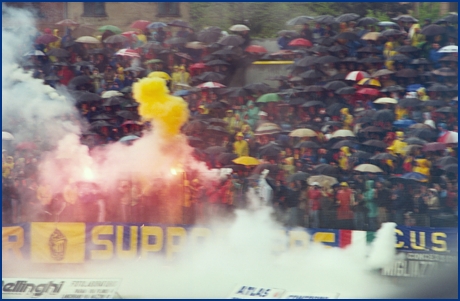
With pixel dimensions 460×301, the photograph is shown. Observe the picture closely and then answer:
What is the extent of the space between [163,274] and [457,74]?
605cm

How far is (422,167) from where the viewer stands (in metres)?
11.6

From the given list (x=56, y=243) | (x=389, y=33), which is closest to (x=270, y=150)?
(x=389, y=33)

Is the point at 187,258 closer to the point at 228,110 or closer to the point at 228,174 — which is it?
the point at 228,174

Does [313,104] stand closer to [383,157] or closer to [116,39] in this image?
[383,157]

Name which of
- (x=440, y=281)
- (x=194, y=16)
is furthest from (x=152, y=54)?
(x=440, y=281)

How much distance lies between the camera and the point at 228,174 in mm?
11898

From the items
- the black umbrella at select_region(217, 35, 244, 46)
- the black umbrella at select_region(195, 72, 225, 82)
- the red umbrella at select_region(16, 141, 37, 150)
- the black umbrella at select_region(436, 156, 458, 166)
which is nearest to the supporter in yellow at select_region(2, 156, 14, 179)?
the red umbrella at select_region(16, 141, 37, 150)

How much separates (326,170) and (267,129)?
1.59m

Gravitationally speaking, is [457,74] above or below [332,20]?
below

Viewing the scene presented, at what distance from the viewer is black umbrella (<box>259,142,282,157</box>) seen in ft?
40.1

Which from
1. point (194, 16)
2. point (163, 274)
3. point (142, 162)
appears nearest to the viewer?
point (163, 274)

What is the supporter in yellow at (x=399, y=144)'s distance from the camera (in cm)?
1203

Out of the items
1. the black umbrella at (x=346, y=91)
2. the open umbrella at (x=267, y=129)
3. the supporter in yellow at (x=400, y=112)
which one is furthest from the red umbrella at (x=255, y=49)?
the supporter in yellow at (x=400, y=112)

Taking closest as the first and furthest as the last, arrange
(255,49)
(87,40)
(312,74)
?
(312,74) → (255,49) → (87,40)
